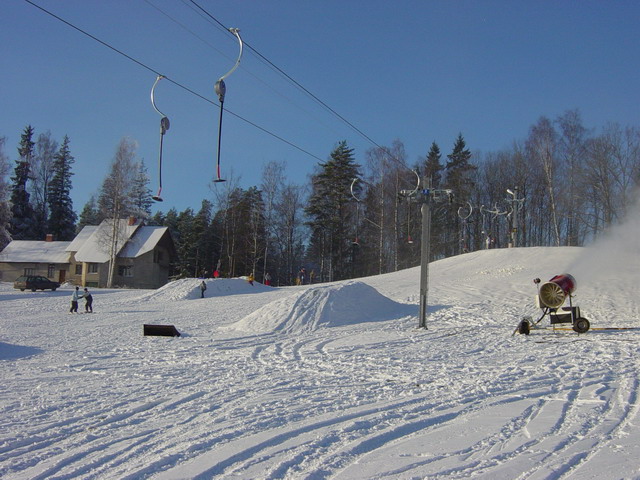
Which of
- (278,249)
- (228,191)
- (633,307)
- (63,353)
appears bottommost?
(63,353)

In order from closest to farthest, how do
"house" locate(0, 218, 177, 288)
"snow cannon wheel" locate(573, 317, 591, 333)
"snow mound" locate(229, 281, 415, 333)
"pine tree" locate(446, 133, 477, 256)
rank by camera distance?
"snow cannon wheel" locate(573, 317, 591, 333) → "snow mound" locate(229, 281, 415, 333) → "house" locate(0, 218, 177, 288) → "pine tree" locate(446, 133, 477, 256)

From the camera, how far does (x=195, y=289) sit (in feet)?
115

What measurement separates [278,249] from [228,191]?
1379cm

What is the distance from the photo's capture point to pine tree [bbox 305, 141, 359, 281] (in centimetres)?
5684

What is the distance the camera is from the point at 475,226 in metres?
63.9

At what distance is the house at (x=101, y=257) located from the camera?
51188mm

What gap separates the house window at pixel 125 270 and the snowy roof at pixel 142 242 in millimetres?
1244

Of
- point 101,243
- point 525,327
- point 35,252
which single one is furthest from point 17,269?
point 525,327

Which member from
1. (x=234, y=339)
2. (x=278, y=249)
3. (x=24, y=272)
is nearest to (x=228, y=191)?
(x=278, y=249)

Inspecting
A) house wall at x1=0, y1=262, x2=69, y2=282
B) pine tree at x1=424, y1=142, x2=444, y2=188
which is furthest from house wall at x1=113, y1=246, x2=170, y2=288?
pine tree at x1=424, y1=142, x2=444, y2=188

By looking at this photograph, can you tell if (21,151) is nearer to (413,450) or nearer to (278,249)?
(278,249)

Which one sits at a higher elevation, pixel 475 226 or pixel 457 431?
pixel 475 226

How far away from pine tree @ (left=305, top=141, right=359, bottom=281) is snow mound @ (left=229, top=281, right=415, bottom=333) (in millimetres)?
33767

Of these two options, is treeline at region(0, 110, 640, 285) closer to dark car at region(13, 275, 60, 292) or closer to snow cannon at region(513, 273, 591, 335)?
dark car at region(13, 275, 60, 292)
